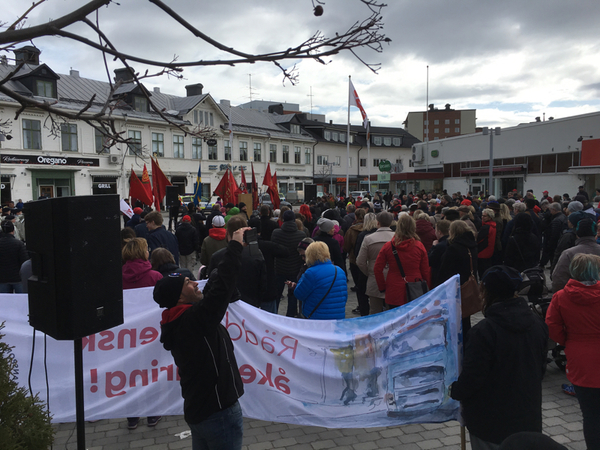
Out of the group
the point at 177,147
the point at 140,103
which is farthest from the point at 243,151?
the point at 140,103

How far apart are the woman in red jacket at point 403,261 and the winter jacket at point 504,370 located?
8.68ft

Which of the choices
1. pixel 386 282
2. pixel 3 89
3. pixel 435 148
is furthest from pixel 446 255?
pixel 435 148

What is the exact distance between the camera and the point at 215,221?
7746 mm

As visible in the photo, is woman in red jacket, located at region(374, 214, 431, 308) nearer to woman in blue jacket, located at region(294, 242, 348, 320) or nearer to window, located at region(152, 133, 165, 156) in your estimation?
woman in blue jacket, located at region(294, 242, 348, 320)

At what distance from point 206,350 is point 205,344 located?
0.04m

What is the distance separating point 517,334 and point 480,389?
438 mm

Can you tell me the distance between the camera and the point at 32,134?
3106 cm

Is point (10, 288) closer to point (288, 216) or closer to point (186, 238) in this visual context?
point (186, 238)

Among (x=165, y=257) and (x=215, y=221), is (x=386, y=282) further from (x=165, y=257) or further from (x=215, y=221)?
(x=215, y=221)

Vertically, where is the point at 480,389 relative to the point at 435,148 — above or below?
below

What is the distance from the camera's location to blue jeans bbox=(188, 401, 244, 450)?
2750 millimetres

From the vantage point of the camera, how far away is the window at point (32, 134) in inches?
1206

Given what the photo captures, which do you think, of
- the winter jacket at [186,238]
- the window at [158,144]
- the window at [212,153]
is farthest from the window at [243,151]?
the winter jacket at [186,238]

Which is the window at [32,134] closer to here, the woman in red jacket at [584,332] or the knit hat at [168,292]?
the knit hat at [168,292]
